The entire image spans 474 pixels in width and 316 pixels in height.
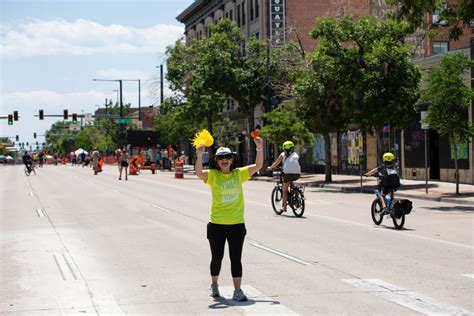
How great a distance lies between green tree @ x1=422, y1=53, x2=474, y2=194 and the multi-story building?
1.26 metres

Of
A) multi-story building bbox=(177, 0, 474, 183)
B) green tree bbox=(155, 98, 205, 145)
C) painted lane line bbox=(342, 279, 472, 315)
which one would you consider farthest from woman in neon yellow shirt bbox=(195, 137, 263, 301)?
green tree bbox=(155, 98, 205, 145)

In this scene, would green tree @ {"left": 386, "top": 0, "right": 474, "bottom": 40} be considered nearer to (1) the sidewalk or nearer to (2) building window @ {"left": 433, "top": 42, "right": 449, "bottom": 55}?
(1) the sidewalk

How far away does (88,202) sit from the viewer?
24766 millimetres

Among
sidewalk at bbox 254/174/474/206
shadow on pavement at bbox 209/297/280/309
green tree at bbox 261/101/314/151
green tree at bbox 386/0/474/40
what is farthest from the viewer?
green tree at bbox 261/101/314/151

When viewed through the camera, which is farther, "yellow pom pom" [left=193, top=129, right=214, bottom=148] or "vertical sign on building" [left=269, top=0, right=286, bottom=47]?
"vertical sign on building" [left=269, top=0, right=286, bottom=47]

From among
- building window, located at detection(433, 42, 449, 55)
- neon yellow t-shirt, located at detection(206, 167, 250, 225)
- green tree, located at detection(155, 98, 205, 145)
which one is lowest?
neon yellow t-shirt, located at detection(206, 167, 250, 225)

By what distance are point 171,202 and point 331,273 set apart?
1491 cm

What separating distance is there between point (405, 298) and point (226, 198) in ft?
7.53

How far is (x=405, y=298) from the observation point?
820 centimetres

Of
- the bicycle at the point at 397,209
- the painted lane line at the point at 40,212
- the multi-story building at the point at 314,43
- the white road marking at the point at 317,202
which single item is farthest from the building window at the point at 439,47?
the bicycle at the point at 397,209

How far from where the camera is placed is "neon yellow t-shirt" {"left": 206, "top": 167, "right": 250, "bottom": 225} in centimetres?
823

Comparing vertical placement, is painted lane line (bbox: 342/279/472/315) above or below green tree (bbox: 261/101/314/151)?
below

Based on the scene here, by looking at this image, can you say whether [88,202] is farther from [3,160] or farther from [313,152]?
[3,160]

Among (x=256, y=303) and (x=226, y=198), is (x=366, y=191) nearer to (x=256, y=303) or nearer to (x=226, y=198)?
(x=226, y=198)
